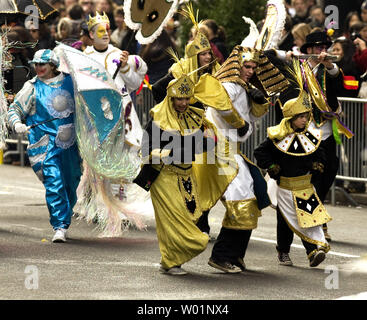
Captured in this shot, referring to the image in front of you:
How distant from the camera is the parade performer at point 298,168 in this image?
406 inches

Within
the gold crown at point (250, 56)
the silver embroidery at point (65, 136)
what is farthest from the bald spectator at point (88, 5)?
the gold crown at point (250, 56)

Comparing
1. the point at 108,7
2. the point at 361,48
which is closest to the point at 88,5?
the point at 108,7

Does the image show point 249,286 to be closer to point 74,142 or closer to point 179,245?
point 179,245

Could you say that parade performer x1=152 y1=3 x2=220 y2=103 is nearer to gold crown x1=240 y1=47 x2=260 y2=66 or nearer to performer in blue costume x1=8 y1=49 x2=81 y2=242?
gold crown x1=240 y1=47 x2=260 y2=66

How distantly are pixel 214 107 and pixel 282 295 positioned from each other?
1.82 meters

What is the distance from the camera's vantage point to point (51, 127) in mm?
11859

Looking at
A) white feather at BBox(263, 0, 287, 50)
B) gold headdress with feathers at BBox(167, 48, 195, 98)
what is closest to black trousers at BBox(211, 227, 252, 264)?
gold headdress with feathers at BBox(167, 48, 195, 98)

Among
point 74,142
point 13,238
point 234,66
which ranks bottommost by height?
A: point 13,238

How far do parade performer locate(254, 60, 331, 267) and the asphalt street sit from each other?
0.34m

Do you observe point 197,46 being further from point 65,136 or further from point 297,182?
point 65,136

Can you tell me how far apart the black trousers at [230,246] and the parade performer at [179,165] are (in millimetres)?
276

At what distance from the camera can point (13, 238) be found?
11.8 metres

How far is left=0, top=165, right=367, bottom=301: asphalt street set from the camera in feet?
30.2
